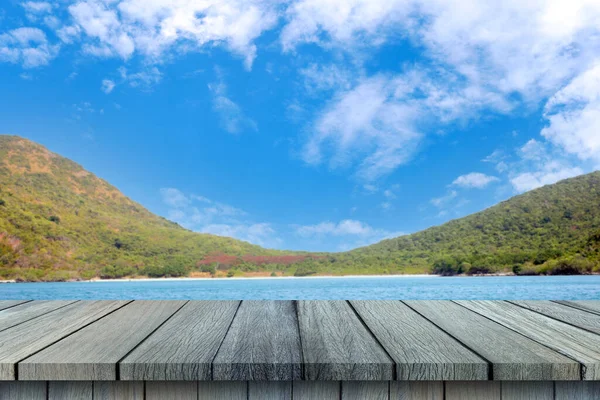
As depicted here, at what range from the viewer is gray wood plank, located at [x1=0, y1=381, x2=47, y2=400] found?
34.4 inches

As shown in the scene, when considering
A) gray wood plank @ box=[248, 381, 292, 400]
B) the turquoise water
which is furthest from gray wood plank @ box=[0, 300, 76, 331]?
the turquoise water

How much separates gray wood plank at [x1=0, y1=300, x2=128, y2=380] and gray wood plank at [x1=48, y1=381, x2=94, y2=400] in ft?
0.25

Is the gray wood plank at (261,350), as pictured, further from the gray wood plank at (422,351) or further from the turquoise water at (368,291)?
the turquoise water at (368,291)

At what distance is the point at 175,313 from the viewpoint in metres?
1.24

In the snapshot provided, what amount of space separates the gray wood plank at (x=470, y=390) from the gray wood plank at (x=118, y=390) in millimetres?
514

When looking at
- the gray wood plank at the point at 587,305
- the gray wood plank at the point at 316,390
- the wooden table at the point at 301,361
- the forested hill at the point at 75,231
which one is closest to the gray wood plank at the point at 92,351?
the wooden table at the point at 301,361

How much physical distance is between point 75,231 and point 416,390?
152 feet

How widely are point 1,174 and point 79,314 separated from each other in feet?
177

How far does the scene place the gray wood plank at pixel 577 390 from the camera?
0.87 metres

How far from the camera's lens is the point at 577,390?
876 millimetres

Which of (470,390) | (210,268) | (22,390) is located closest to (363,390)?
(470,390)

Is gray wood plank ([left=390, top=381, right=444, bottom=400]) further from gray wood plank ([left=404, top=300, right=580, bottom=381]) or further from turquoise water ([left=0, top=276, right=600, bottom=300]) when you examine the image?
turquoise water ([left=0, top=276, right=600, bottom=300])

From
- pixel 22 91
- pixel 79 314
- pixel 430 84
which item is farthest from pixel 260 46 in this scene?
pixel 79 314

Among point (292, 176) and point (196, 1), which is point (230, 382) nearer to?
point (196, 1)
